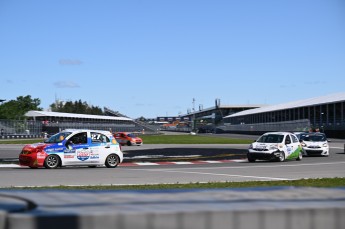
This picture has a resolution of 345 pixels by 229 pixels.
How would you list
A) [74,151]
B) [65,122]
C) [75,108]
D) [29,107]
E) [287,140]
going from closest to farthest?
[74,151]
[287,140]
[65,122]
[29,107]
[75,108]

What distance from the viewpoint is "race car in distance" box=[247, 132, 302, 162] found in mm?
25766

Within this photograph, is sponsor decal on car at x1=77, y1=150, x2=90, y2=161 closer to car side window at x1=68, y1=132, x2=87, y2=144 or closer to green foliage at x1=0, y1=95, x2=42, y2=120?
car side window at x1=68, y1=132, x2=87, y2=144

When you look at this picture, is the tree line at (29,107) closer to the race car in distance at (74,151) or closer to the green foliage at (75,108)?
the green foliage at (75,108)

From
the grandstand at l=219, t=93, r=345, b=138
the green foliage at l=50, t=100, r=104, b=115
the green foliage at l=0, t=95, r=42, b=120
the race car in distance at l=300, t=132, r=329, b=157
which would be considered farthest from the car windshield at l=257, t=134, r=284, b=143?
the green foliage at l=50, t=100, r=104, b=115

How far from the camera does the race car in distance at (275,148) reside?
25766 millimetres

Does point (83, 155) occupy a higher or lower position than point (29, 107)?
lower

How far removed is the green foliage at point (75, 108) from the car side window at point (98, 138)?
153 m

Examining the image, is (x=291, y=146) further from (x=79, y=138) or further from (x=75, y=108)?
(x=75, y=108)

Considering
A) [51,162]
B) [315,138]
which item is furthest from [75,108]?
[51,162]

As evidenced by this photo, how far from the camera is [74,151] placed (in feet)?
70.0

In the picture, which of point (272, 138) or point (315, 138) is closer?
point (272, 138)

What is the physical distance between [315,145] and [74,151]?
15.1 metres

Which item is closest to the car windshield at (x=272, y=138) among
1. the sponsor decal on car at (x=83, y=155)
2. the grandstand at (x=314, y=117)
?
the sponsor decal on car at (x=83, y=155)

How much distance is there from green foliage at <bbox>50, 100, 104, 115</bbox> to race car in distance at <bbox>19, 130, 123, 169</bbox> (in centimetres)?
15312
